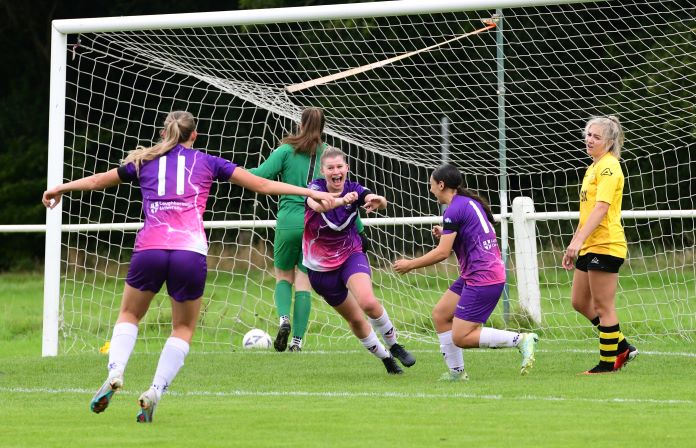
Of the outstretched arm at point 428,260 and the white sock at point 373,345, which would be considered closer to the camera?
the outstretched arm at point 428,260

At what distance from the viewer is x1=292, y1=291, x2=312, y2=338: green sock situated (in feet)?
36.0

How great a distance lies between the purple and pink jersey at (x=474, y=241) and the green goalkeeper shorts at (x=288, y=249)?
88.3 inches

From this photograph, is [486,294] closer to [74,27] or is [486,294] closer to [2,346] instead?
[74,27]

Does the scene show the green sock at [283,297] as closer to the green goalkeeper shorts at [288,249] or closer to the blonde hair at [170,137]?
the green goalkeeper shorts at [288,249]

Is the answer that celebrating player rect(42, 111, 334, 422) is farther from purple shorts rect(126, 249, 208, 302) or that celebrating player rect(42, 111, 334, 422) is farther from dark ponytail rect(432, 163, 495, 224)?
dark ponytail rect(432, 163, 495, 224)

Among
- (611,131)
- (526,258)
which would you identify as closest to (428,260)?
(611,131)

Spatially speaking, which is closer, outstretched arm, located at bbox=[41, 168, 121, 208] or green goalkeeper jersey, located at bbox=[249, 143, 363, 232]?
outstretched arm, located at bbox=[41, 168, 121, 208]

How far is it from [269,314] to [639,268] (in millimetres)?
4318

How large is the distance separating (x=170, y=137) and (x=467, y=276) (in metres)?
2.55

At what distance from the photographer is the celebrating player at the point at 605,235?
9.11 metres

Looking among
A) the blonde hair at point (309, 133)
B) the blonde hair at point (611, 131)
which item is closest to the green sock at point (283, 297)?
the blonde hair at point (309, 133)

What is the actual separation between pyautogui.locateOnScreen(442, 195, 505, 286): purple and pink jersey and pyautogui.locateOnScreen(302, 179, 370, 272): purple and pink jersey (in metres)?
→ 0.79

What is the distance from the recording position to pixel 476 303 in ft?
28.7

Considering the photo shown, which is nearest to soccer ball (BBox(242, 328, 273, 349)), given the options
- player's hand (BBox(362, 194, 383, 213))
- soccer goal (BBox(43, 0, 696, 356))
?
soccer goal (BBox(43, 0, 696, 356))
